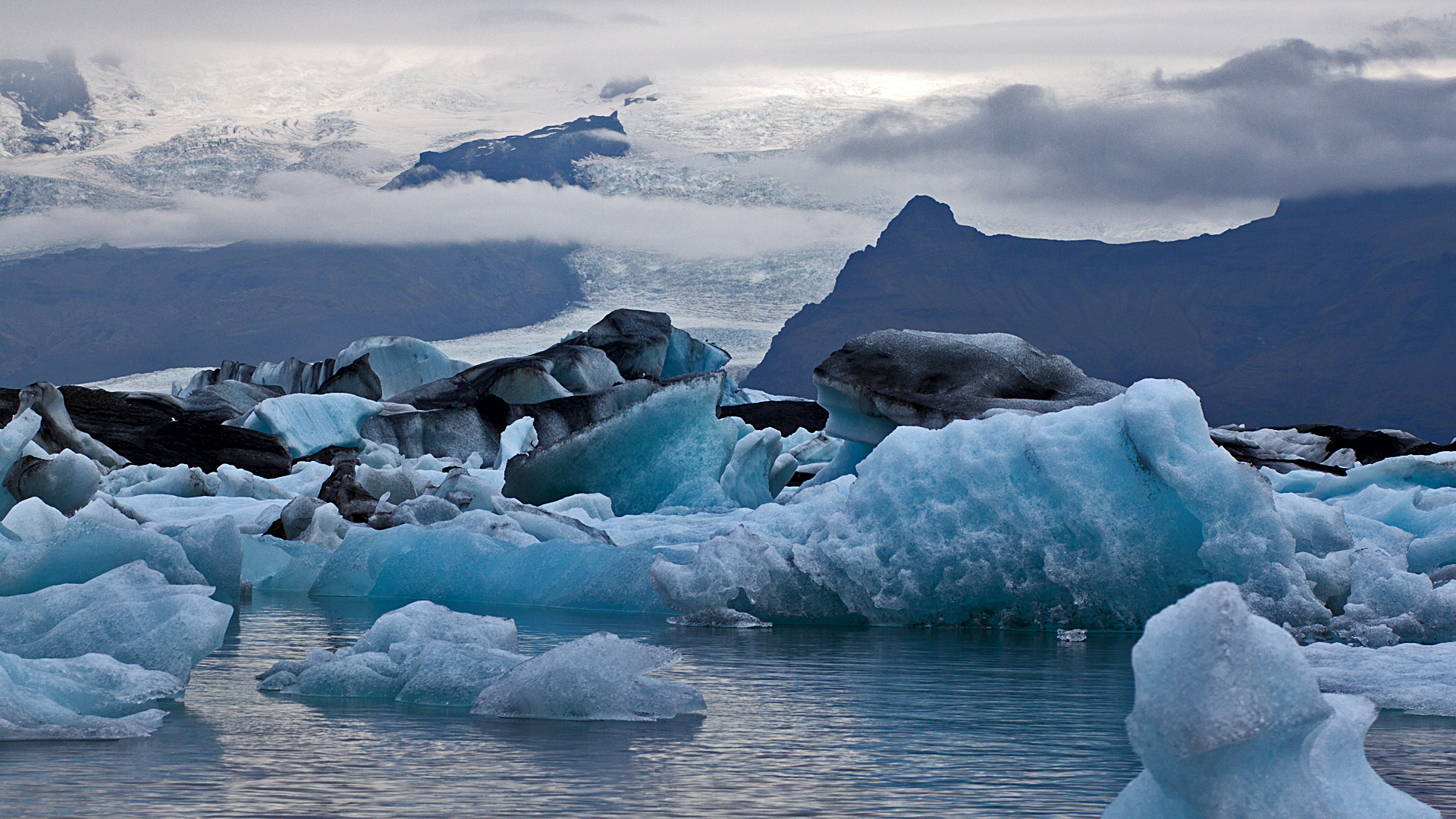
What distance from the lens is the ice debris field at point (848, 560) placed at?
271 centimetres

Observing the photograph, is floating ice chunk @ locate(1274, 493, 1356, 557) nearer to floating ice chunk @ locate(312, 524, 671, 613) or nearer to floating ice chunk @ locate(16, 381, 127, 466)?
floating ice chunk @ locate(312, 524, 671, 613)

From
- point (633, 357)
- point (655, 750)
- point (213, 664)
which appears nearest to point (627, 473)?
point (213, 664)

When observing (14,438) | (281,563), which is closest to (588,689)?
(281,563)

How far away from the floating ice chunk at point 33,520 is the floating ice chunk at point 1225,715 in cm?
839

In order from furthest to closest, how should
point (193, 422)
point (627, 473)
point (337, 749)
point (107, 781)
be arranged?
1. point (193, 422)
2. point (627, 473)
3. point (337, 749)
4. point (107, 781)

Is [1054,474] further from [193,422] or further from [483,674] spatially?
[193,422]

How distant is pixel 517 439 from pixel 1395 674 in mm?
15131

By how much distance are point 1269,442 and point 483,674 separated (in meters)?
27.0

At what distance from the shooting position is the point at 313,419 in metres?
24.2

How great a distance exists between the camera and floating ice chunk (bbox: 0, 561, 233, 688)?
5227 millimetres

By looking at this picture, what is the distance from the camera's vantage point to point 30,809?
10.3ft

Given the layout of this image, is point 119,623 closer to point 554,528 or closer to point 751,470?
point 554,528

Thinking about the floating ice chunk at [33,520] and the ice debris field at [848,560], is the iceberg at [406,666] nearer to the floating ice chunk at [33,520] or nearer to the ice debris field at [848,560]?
the ice debris field at [848,560]

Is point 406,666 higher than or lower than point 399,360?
lower
